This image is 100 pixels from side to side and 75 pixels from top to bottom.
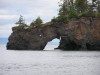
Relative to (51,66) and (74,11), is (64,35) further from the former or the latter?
(51,66)

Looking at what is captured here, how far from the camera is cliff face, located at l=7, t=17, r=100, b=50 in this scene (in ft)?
406

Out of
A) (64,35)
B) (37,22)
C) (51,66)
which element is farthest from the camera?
(37,22)

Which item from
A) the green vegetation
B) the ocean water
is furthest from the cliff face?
the ocean water

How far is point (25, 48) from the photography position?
13175 cm

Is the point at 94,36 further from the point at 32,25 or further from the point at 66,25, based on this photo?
the point at 32,25

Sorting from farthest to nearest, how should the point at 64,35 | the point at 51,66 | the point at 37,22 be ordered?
the point at 37,22, the point at 64,35, the point at 51,66

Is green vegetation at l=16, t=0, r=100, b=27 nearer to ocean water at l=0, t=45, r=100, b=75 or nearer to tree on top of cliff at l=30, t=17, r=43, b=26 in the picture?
tree on top of cliff at l=30, t=17, r=43, b=26

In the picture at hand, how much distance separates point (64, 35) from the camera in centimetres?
12531

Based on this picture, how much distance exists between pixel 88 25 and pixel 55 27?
1153cm

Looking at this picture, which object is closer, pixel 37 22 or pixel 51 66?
pixel 51 66

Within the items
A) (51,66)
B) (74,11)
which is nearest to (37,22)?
(74,11)

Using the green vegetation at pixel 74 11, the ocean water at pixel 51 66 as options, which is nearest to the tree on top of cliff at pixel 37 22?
the green vegetation at pixel 74 11

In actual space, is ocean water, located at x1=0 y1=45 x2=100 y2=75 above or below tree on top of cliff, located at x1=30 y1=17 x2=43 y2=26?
below

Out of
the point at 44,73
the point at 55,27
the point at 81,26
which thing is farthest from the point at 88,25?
the point at 44,73
